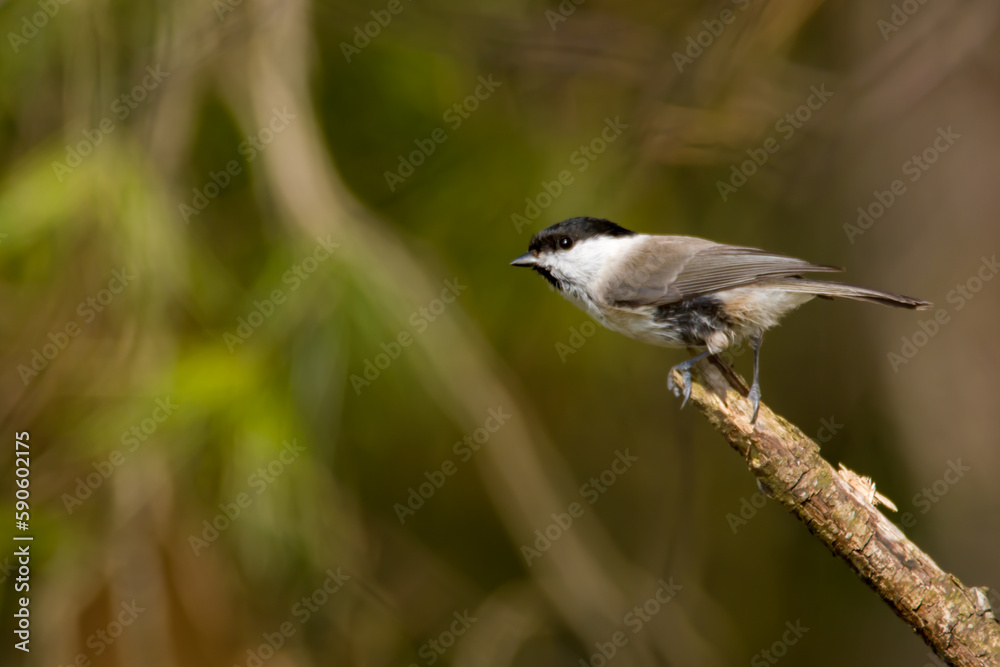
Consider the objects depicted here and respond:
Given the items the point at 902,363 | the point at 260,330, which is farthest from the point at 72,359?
the point at 902,363

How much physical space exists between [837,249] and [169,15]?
11.3 feet

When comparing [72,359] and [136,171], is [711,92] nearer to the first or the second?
[136,171]

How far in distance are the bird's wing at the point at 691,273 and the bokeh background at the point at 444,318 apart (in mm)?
820

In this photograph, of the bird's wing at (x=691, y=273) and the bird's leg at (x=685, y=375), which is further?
the bird's wing at (x=691, y=273)

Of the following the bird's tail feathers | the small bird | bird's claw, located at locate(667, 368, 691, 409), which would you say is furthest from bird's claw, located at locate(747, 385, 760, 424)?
the bird's tail feathers

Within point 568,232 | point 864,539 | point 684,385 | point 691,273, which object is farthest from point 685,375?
point 568,232

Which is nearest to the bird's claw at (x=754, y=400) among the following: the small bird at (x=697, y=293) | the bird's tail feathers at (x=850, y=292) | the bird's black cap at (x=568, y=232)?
the small bird at (x=697, y=293)

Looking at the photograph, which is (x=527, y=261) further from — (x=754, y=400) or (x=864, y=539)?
(x=864, y=539)

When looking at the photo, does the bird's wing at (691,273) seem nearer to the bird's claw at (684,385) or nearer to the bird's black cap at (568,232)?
the bird's black cap at (568,232)

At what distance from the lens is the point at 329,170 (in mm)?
3551

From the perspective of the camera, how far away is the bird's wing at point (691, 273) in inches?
112

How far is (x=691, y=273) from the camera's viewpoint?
2.96 m

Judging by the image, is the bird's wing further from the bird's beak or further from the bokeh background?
the bokeh background

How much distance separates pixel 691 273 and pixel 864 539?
1.19 metres
